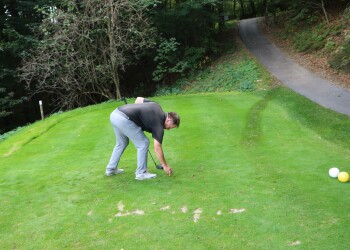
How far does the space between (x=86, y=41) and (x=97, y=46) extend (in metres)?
0.72

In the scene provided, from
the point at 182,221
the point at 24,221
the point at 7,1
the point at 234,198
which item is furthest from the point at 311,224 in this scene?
the point at 7,1

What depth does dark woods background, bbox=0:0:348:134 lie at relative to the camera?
19.7 m

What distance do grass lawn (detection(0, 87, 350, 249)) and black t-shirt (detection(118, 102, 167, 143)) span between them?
Result: 3.19 feet

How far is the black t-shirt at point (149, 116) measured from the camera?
6.35 meters

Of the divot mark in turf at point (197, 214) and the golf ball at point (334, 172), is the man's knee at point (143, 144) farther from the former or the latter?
the golf ball at point (334, 172)

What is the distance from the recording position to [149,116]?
6.43 metres

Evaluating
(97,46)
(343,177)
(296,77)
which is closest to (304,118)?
(343,177)

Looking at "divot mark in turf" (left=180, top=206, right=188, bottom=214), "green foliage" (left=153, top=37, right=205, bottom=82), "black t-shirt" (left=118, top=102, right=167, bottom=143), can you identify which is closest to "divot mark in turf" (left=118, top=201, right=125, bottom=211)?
"divot mark in turf" (left=180, top=206, right=188, bottom=214)

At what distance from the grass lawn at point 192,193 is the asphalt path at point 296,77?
369 centimetres

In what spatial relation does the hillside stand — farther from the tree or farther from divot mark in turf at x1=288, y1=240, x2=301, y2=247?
divot mark in turf at x1=288, y1=240, x2=301, y2=247

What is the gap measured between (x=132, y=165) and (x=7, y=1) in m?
20.1

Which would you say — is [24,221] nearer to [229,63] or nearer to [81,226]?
[81,226]

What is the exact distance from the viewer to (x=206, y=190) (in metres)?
6.30

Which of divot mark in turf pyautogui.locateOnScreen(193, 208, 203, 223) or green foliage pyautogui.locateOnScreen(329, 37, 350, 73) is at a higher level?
green foliage pyautogui.locateOnScreen(329, 37, 350, 73)
